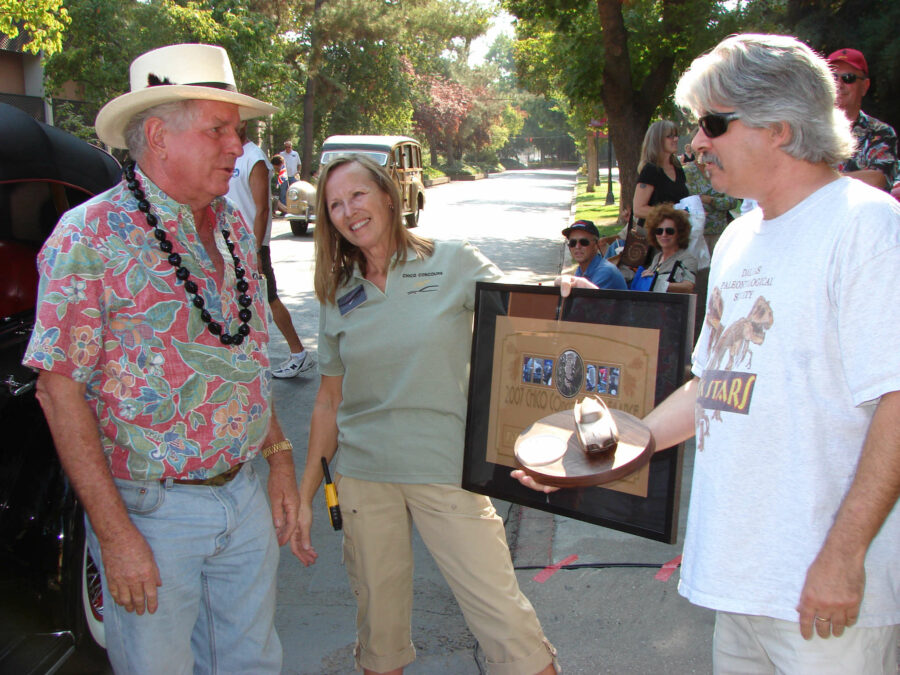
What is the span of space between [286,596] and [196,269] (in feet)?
6.59

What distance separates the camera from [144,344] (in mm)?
2043

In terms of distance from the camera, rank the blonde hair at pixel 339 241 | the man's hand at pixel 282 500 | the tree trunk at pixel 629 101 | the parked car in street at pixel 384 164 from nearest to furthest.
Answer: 1. the man's hand at pixel 282 500
2. the blonde hair at pixel 339 241
3. the tree trunk at pixel 629 101
4. the parked car in street at pixel 384 164

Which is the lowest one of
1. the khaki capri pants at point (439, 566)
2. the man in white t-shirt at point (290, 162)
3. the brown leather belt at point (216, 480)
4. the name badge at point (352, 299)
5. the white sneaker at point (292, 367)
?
the white sneaker at point (292, 367)

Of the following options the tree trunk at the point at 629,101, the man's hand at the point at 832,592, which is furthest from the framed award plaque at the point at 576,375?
the tree trunk at the point at 629,101

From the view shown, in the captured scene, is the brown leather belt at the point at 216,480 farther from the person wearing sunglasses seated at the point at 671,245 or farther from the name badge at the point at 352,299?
the person wearing sunglasses seated at the point at 671,245

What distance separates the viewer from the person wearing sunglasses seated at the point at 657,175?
21.2 feet

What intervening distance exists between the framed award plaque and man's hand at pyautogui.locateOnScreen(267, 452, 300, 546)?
0.56 metres

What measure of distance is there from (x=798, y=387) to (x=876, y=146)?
3.46 metres

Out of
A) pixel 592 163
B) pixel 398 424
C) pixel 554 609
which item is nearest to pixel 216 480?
pixel 398 424

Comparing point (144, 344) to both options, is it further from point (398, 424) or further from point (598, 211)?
point (598, 211)

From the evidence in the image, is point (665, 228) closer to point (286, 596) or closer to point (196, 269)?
point (286, 596)

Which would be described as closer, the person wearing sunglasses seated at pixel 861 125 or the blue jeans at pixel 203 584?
the blue jeans at pixel 203 584

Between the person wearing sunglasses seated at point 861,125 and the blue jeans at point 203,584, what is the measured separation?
3.58 metres

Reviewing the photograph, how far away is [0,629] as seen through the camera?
2350mm
